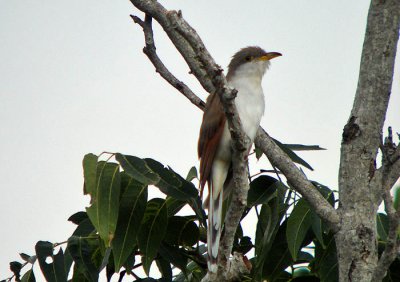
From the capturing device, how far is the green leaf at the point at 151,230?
3133 mm

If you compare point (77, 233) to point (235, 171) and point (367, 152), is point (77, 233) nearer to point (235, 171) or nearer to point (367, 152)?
point (235, 171)

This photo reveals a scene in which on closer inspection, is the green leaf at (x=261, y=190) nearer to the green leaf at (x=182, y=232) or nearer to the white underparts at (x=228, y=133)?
the white underparts at (x=228, y=133)

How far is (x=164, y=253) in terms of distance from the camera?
330 centimetres

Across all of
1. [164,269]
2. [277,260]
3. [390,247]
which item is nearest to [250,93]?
[277,260]

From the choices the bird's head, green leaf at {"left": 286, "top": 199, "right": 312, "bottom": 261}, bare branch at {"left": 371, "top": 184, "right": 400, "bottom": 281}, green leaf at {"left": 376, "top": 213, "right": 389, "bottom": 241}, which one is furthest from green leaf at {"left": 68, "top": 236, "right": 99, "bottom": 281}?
Answer: the bird's head

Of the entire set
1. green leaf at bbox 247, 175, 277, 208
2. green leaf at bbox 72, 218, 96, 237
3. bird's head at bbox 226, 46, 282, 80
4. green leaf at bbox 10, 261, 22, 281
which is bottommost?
green leaf at bbox 10, 261, 22, 281

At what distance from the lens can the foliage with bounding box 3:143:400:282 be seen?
2941mm

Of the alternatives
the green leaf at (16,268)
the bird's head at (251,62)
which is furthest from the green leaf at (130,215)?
the bird's head at (251,62)

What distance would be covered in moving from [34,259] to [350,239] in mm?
1539

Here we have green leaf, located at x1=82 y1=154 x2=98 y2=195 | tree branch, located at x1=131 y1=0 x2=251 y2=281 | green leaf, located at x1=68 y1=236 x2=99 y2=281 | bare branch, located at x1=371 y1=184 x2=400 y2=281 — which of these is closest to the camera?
bare branch, located at x1=371 y1=184 x2=400 y2=281

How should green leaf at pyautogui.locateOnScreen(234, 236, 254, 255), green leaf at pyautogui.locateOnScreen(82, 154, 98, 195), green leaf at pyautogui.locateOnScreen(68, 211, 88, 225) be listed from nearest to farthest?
1. green leaf at pyautogui.locateOnScreen(82, 154, 98, 195)
2. green leaf at pyautogui.locateOnScreen(68, 211, 88, 225)
3. green leaf at pyautogui.locateOnScreen(234, 236, 254, 255)

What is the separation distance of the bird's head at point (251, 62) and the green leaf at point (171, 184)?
5.03 feet

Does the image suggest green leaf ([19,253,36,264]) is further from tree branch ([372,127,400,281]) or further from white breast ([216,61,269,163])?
tree branch ([372,127,400,281])

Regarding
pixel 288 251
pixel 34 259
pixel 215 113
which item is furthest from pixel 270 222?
pixel 34 259
